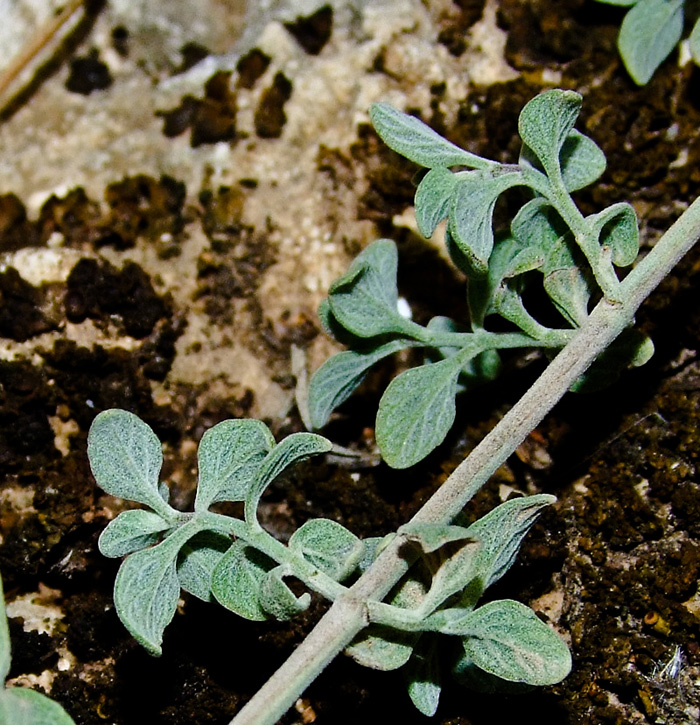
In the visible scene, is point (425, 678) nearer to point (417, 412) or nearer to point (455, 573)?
point (455, 573)

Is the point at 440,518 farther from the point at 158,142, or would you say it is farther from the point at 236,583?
the point at 158,142

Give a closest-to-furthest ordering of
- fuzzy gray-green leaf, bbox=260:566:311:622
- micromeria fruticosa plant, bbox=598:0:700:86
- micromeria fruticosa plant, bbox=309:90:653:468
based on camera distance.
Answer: fuzzy gray-green leaf, bbox=260:566:311:622
micromeria fruticosa plant, bbox=309:90:653:468
micromeria fruticosa plant, bbox=598:0:700:86

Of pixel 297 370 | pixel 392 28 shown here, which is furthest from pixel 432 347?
pixel 392 28

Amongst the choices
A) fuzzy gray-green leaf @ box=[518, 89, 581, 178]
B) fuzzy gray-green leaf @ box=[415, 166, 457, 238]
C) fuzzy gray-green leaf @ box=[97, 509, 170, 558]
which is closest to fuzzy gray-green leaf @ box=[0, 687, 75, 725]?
fuzzy gray-green leaf @ box=[97, 509, 170, 558]

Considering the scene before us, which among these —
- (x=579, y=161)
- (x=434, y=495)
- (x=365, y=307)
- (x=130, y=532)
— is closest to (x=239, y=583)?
(x=130, y=532)

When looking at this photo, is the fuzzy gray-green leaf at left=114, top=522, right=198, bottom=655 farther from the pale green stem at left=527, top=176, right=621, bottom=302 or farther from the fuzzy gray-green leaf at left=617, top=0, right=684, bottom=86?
the fuzzy gray-green leaf at left=617, top=0, right=684, bottom=86

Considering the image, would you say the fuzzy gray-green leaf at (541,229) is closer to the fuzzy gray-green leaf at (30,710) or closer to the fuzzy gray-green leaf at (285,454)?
the fuzzy gray-green leaf at (285,454)

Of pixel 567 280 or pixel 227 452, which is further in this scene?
pixel 567 280
